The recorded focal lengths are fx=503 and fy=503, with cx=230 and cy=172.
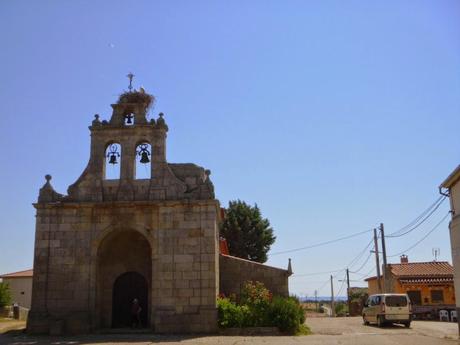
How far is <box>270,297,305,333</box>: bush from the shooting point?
742 inches

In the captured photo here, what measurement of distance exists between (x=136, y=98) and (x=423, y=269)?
27058 millimetres

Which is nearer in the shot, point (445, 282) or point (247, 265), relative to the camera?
point (247, 265)

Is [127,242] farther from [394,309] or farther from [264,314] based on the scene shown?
[394,309]

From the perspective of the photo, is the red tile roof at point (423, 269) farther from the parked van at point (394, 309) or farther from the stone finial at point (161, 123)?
the stone finial at point (161, 123)

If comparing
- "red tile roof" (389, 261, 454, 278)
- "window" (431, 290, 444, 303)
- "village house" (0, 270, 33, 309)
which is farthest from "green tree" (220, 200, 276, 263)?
"village house" (0, 270, 33, 309)

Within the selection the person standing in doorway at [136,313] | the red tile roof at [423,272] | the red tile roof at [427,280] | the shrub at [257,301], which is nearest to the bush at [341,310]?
the red tile roof at [423,272]

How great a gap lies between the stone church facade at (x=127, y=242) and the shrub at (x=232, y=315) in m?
0.33

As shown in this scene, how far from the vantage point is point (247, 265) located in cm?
2244

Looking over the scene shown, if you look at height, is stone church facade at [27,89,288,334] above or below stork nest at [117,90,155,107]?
below

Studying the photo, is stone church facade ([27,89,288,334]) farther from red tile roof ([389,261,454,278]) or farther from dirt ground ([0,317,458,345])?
red tile roof ([389,261,454,278])

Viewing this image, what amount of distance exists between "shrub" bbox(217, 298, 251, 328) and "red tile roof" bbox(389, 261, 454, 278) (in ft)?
69.4

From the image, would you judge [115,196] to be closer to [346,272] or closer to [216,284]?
[216,284]

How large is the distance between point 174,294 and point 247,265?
4.31m

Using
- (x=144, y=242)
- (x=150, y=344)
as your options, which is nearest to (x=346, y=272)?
(x=144, y=242)
